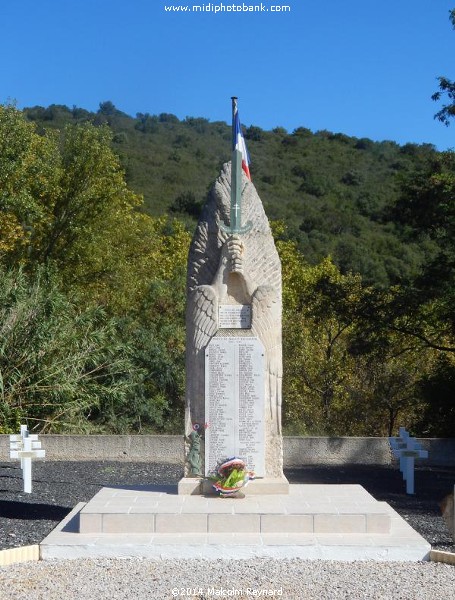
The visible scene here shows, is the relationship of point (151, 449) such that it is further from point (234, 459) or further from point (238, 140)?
point (238, 140)

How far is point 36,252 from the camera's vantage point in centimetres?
2373

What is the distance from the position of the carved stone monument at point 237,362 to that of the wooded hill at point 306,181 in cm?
1984

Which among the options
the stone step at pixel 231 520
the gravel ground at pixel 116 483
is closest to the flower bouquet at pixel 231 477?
the stone step at pixel 231 520

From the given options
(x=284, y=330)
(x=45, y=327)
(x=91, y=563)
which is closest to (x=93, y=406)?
(x=45, y=327)

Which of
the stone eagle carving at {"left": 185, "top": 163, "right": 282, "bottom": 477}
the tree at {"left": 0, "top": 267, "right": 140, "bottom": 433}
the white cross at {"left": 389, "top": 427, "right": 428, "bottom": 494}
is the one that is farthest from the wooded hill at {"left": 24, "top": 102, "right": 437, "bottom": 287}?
the stone eagle carving at {"left": 185, "top": 163, "right": 282, "bottom": 477}

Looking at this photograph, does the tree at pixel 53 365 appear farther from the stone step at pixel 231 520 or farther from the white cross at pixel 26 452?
the stone step at pixel 231 520

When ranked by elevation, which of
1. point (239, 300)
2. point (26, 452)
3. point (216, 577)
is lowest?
point (216, 577)

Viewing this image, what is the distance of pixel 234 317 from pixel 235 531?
7.00ft

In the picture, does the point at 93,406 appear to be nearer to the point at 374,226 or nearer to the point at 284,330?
the point at 284,330

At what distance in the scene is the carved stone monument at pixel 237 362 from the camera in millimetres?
8922

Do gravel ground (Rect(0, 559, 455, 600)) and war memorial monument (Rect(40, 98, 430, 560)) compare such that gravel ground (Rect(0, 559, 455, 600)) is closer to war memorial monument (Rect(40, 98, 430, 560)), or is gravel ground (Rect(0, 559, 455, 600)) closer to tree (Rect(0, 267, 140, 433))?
war memorial monument (Rect(40, 98, 430, 560))

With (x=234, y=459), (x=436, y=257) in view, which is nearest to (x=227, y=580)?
(x=234, y=459)

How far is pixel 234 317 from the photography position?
358 inches

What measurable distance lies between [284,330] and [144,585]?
13207 millimetres
